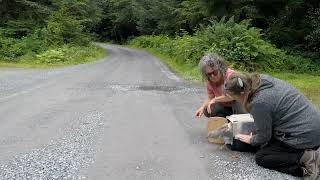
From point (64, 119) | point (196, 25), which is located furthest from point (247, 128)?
point (196, 25)

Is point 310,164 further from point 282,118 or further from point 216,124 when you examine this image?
point 216,124

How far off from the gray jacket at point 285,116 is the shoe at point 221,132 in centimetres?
90

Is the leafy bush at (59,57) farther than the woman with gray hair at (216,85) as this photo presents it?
Yes

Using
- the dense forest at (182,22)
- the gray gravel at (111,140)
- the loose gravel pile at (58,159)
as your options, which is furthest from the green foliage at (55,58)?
the loose gravel pile at (58,159)

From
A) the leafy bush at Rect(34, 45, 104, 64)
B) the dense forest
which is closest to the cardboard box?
the dense forest

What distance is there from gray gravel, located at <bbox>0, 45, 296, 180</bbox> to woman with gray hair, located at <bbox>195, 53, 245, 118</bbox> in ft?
1.77

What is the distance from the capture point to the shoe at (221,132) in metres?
6.54

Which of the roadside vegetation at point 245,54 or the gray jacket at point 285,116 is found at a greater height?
the gray jacket at point 285,116

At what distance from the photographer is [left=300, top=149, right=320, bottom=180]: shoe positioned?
17.3 feet

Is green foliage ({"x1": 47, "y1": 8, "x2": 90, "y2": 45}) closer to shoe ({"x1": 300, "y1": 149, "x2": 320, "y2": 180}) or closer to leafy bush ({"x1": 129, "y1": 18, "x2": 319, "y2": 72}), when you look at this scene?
leafy bush ({"x1": 129, "y1": 18, "x2": 319, "y2": 72})

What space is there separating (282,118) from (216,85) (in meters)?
1.62

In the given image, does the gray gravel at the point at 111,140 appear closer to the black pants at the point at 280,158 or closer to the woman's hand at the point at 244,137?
the black pants at the point at 280,158

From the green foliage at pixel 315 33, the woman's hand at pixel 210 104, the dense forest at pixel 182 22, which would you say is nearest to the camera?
the woman's hand at pixel 210 104

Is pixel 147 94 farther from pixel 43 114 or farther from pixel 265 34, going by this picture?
pixel 265 34
